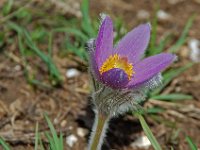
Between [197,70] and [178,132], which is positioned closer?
[178,132]

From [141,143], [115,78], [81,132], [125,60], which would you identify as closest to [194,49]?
[141,143]

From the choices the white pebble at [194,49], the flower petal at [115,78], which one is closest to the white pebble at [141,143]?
the flower petal at [115,78]

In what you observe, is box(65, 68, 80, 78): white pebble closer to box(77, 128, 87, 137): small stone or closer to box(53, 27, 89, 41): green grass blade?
box(53, 27, 89, 41): green grass blade

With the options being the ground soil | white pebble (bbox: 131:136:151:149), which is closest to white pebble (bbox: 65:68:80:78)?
the ground soil

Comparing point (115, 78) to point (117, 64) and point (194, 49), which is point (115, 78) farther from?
point (194, 49)

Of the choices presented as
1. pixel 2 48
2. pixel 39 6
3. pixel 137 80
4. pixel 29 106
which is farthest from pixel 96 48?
pixel 39 6

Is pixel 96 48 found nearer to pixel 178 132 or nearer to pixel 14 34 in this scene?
pixel 178 132

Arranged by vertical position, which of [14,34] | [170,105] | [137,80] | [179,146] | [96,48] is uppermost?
[14,34]
